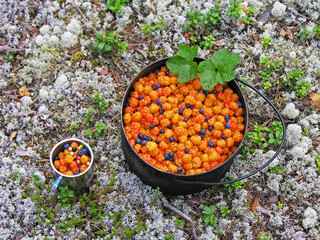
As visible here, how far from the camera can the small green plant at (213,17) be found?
4.09 meters

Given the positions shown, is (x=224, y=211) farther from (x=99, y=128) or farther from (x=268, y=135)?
(x=99, y=128)

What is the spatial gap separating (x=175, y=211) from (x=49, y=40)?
8.35ft

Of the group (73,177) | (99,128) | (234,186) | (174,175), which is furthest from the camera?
(99,128)

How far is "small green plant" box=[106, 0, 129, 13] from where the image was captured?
13.6ft

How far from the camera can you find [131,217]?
3.24 m

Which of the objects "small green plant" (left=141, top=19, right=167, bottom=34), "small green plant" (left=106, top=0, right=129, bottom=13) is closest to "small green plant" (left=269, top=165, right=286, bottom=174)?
"small green plant" (left=141, top=19, right=167, bottom=34)

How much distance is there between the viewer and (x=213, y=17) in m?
4.12

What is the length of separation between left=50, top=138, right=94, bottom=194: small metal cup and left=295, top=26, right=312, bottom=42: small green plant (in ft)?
9.68

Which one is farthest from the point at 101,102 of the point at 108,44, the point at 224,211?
the point at 224,211

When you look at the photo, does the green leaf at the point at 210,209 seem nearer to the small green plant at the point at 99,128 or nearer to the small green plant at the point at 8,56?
the small green plant at the point at 99,128

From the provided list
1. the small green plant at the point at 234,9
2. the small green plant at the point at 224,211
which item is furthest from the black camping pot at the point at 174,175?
the small green plant at the point at 234,9

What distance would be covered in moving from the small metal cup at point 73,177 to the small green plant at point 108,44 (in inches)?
50.6

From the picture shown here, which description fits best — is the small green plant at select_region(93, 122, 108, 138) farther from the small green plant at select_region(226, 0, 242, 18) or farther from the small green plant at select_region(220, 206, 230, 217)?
the small green plant at select_region(226, 0, 242, 18)

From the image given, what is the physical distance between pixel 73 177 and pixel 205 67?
1616 millimetres
